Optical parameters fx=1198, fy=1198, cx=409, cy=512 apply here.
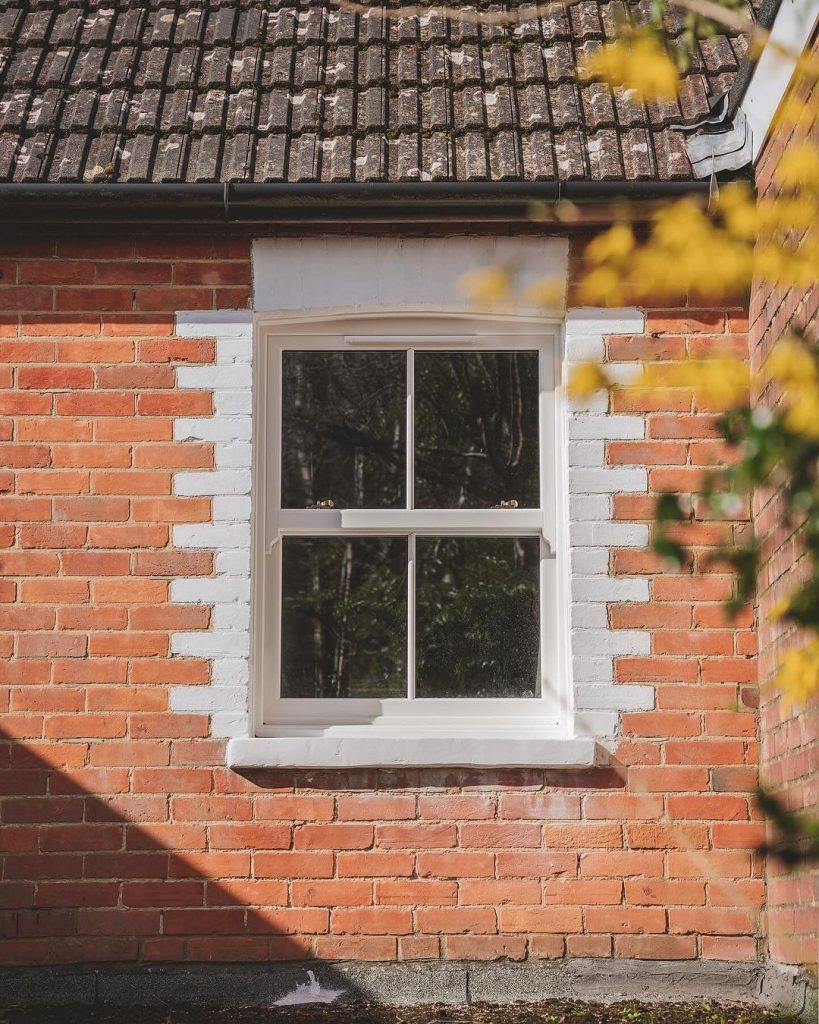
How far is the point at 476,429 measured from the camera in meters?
5.05

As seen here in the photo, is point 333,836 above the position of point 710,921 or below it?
above

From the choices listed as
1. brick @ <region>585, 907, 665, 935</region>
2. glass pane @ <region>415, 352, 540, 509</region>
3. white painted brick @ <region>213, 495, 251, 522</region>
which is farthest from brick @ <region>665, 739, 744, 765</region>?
white painted brick @ <region>213, 495, 251, 522</region>

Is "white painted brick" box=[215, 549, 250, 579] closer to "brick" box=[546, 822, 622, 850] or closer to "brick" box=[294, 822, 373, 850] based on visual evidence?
"brick" box=[294, 822, 373, 850]

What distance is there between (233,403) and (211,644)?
97cm

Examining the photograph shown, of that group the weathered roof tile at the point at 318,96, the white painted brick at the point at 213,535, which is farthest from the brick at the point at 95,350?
the white painted brick at the point at 213,535

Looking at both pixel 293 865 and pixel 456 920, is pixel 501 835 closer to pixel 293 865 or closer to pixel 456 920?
pixel 456 920

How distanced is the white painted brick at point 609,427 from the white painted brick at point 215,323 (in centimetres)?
138

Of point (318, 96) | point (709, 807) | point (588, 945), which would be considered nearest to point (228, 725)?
point (588, 945)

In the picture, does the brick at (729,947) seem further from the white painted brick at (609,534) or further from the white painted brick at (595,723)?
the white painted brick at (609,534)

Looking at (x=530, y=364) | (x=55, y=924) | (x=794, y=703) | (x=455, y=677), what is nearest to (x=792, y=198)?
(x=530, y=364)

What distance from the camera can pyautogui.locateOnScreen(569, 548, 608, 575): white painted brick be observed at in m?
4.76

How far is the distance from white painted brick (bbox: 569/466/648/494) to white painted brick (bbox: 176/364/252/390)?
1389 mm

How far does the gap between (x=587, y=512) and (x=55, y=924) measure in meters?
2.61

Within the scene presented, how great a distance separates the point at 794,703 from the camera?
412 centimetres
